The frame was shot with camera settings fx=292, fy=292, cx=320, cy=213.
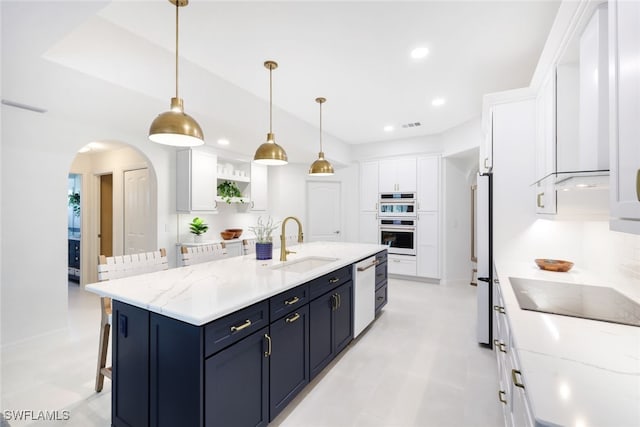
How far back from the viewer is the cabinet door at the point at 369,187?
6047 millimetres

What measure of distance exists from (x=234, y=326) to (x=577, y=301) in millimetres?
1825

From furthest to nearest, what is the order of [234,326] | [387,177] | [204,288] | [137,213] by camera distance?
1. [387,177]
2. [137,213]
3. [204,288]
4. [234,326]

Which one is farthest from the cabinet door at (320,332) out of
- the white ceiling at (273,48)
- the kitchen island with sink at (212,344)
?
the white ceiling at (273,48)

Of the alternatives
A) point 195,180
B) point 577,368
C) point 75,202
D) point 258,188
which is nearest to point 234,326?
point 577,368

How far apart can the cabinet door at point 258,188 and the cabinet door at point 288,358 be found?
145 inches

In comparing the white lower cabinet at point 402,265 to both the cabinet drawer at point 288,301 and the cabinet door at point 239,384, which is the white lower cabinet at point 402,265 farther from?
the cabinet door at point 239,384

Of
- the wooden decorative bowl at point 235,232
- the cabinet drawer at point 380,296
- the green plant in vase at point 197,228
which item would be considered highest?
the green plant in vase at point 197,228

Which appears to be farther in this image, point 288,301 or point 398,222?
point 398,222

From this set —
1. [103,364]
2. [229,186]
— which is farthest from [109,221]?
[103,364]

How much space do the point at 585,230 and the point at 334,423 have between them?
8.20 feet

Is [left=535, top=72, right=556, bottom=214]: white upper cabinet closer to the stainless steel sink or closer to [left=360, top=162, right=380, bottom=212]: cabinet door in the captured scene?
the stainless steel sink

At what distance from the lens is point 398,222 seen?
5801 millimetres

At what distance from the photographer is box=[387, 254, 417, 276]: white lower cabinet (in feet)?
18.6

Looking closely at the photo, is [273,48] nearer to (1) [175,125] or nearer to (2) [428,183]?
(1) [175,125]
